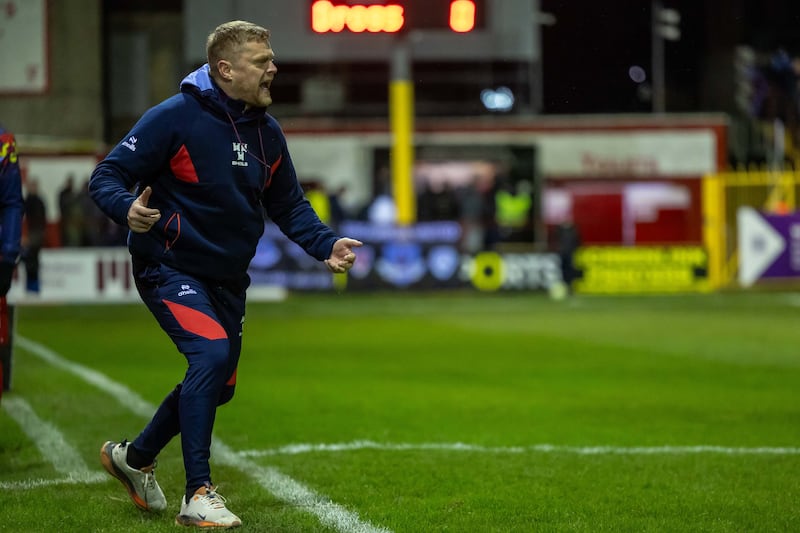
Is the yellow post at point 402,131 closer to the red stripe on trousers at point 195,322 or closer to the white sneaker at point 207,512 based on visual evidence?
the red stripe on trousers at point 195,322

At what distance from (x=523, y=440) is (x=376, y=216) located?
1766 cm

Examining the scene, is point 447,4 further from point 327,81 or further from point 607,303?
point 327,81

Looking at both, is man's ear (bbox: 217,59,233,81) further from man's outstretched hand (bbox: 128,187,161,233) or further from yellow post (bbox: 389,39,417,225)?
yellow post (bbox: 389,39,417,225)

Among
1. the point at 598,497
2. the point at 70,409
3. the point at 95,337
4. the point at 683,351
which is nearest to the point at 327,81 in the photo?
the point at 95,337

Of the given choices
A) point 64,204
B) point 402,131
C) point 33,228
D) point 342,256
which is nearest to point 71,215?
point 64,204

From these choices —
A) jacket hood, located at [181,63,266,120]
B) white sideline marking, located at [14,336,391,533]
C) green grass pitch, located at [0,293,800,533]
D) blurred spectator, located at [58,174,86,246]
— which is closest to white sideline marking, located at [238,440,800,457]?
green grass pitch, located at [0,293,800,533]

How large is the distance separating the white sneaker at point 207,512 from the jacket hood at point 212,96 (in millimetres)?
1474

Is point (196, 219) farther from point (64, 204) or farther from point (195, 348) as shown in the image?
point (64, 204)

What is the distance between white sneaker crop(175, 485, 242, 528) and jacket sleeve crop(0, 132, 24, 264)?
8.81 ft

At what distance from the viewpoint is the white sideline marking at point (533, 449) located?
721 cm

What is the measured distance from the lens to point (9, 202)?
7.39 meters

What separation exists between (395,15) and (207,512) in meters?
17.8

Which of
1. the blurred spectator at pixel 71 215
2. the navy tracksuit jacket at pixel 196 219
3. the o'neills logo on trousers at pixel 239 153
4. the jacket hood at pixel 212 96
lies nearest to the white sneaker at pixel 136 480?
the navy tracksuit jacket at pixel 196 219

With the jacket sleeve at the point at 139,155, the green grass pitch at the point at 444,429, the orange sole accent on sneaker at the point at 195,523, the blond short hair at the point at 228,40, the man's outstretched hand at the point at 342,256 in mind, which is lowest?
the green grass pitch at the point at 444,429
